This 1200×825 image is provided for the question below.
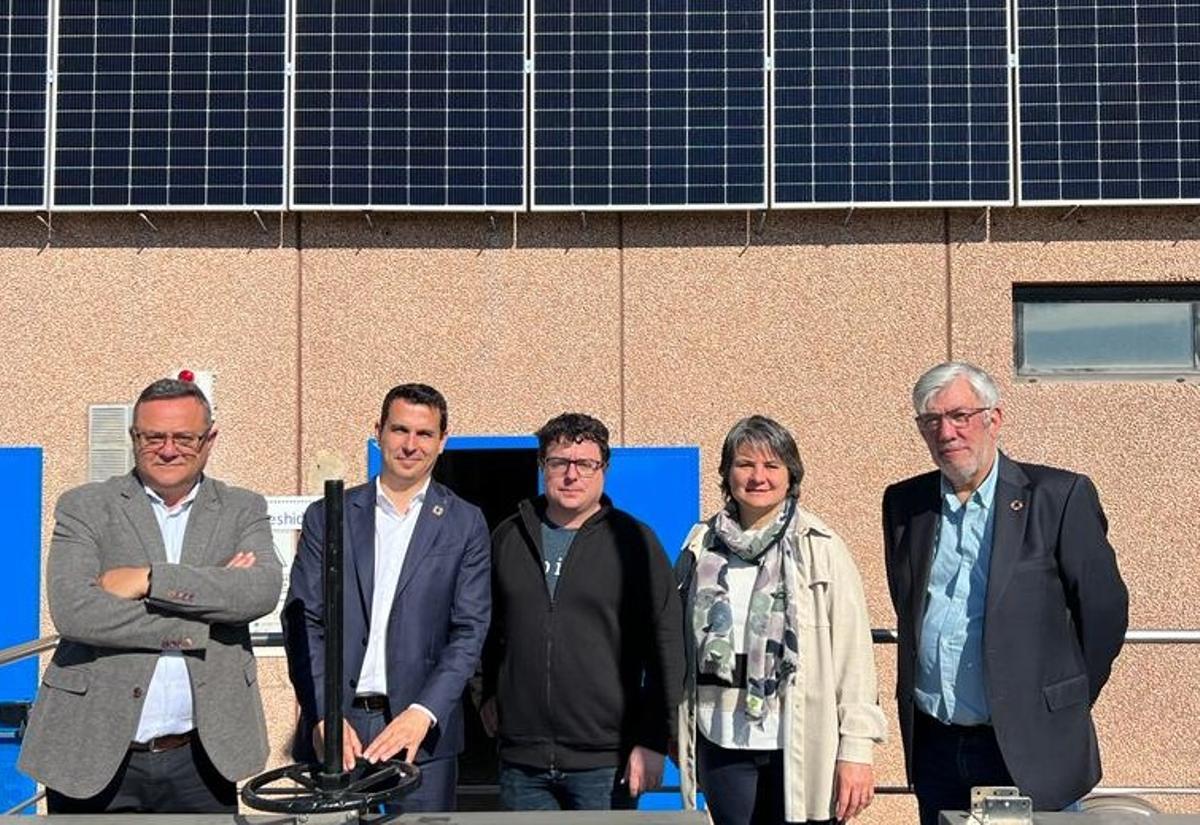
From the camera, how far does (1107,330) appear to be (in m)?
5.64

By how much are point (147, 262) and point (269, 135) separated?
2.96ft

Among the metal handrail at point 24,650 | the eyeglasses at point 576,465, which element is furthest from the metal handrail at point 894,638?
the eyeglasses at point 576,465

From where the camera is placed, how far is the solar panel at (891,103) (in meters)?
5.40

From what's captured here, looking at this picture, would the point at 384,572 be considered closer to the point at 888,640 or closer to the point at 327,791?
the point at 327,791

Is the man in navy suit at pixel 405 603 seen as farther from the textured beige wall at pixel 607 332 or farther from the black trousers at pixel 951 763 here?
the textured beige wall at pixel 607 332

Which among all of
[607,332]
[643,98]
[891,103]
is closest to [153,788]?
[607,332]

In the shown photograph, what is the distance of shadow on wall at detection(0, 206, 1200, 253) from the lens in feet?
18.2

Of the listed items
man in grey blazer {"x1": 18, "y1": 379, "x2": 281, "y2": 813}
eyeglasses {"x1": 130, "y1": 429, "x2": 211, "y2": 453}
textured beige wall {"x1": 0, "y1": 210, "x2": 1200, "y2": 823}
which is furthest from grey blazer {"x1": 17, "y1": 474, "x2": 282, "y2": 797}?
Result: textured beige wall {"x1": 0, "y1": 210, "x2": 1200, "y2": 823}

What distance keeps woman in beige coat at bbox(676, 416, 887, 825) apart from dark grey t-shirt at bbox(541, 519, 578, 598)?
1.33ft

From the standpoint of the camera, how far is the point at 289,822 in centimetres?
184

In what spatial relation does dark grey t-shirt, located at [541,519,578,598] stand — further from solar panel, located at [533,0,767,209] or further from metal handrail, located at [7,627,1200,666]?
solar panel, located at [533,0,767,209]

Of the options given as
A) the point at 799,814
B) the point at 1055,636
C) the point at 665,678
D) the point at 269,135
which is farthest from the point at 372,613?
the point at 269,135

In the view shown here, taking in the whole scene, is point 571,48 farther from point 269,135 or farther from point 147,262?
Answer: point 147,262

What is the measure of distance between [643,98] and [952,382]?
2.91m
